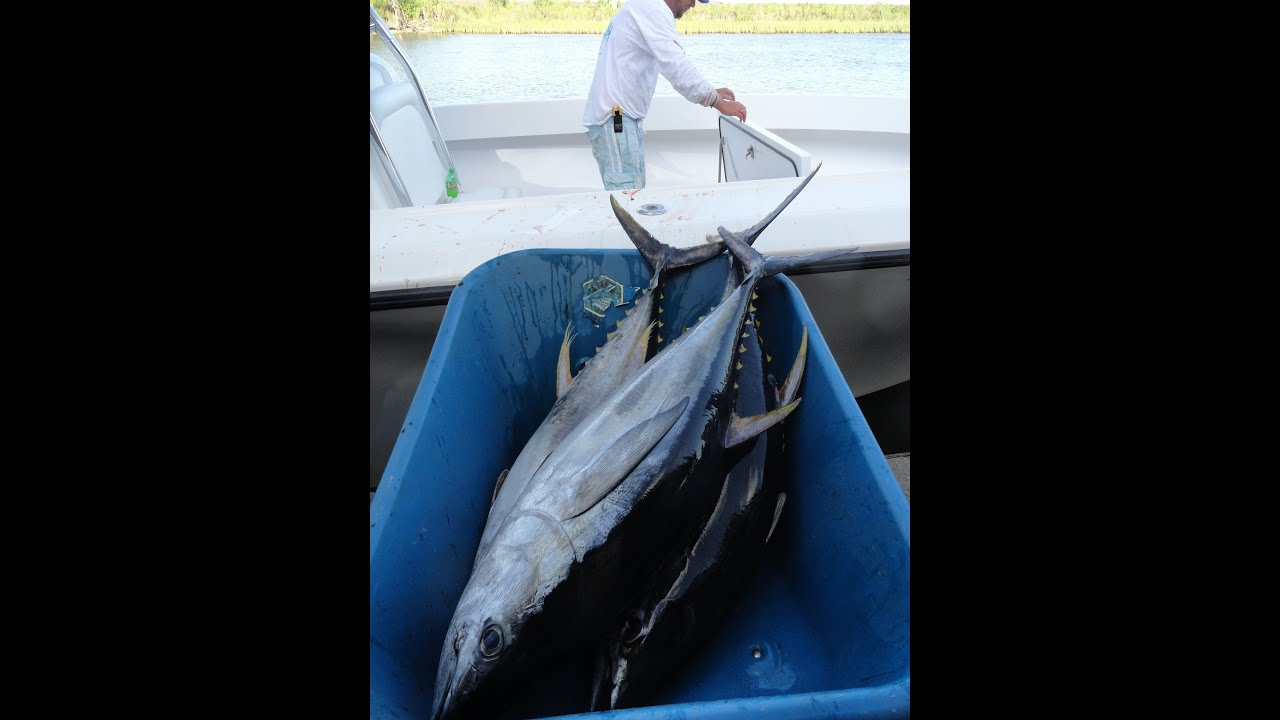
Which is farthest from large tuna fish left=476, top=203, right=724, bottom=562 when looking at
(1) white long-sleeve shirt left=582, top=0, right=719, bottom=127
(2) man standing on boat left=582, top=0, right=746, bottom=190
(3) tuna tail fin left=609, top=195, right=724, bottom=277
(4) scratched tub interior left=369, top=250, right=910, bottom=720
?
(1) white long-sleeve shirt left=582, top=0, right=719, bottom=127

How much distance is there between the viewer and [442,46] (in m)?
14.9

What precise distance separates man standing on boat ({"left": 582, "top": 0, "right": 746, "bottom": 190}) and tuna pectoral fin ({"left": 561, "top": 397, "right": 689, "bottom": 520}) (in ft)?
9.61

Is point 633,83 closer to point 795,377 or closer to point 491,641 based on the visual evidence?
point 795,377

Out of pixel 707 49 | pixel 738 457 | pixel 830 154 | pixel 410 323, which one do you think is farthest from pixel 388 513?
pixel 707 49

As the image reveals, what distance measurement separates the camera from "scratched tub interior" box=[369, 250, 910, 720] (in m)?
1.17

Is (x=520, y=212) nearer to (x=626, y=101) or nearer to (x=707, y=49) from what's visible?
(x=626, y=101)

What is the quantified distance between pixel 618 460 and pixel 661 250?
3.11 ft

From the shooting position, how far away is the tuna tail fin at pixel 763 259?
1.91 metres

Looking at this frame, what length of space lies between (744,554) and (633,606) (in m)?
0.30

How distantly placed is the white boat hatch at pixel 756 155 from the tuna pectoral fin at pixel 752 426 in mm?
1988

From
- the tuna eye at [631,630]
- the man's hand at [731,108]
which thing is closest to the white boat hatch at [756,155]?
the man's hand at [731,108]

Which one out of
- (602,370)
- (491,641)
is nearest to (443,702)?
(491,641)

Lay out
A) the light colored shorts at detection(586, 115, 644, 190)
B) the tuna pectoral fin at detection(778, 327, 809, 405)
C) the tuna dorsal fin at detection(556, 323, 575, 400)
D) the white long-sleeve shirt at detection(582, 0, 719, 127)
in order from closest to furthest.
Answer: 1. the tuna pectoral fin at detection(778, 327, 809, 405)
2. the tuna dorsal fin at detection(556, 323, 575, 400)
3. the white long-sleeve shirt at detection(582, 0, 719, 127)
4. the light colored shorts at detection(586, 115, 644, 190)

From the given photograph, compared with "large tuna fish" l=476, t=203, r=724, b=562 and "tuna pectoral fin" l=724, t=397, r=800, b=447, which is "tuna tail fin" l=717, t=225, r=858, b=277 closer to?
"large tuna fish" l=476, t=203, r=724, b=562
